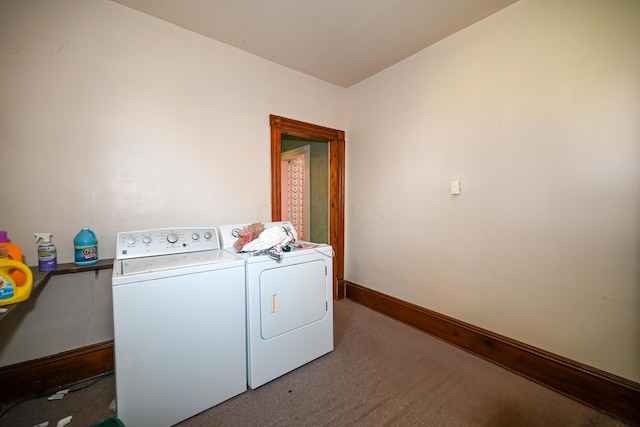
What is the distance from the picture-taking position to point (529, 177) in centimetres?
172

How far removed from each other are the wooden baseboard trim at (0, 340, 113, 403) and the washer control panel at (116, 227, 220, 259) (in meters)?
0.78

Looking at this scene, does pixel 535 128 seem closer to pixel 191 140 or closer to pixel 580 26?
pixel 580 26

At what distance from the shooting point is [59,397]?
1570 millimetres

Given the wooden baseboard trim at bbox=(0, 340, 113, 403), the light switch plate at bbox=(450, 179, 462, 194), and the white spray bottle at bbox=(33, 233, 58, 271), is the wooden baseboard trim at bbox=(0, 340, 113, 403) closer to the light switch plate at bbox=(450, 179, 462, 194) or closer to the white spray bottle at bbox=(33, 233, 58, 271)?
the white spray bottle at bbox=(33, 233, 58, 271)

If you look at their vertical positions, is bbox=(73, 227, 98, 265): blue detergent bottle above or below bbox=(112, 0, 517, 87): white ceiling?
below

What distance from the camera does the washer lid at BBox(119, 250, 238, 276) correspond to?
4.37 ft

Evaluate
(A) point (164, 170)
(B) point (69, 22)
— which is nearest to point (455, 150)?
(A) point (164, 170)

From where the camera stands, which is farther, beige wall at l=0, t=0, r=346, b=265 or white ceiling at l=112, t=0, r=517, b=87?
white ceiling at l=112, t=0, r=517, b=87

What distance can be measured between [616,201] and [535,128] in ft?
1.96

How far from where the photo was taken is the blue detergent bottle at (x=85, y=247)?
1620 mm

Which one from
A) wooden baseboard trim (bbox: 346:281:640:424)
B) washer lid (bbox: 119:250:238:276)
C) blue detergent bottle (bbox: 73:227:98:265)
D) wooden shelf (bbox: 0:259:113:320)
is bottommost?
wooden baseboard trim (bbox: 346:281:640:424)

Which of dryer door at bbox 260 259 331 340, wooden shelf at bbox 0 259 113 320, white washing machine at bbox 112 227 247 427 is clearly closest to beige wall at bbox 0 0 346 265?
wooden shelf at bbox 0 259 113 320

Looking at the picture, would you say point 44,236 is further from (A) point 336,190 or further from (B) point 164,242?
(A) point 336,190

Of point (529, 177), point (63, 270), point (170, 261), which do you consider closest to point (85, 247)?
point (63, 270)
